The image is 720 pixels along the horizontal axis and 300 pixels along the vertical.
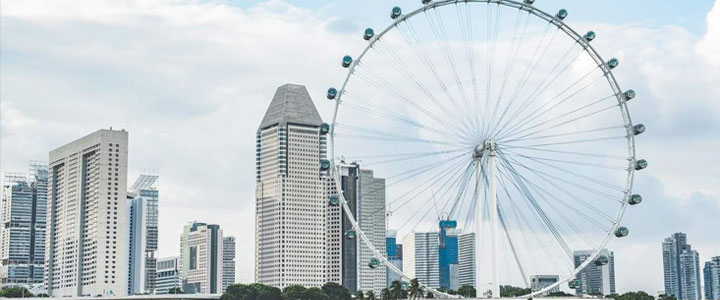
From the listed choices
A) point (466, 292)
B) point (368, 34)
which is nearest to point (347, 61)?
point (368, 34)

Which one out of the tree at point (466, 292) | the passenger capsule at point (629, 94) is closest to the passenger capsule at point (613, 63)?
the passenger capsule at point (629, 94)

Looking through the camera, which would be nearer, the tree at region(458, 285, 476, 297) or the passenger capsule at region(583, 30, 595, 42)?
the passenger capsule at region(583, 30, 595, 42)

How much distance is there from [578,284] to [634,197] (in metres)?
8.39

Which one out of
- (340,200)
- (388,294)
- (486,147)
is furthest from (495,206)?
(388,294)

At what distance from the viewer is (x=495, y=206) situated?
9006 centimetres

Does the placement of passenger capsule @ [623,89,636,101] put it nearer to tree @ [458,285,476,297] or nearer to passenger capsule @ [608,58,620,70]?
passenger capsule @ [608,58,620,70]

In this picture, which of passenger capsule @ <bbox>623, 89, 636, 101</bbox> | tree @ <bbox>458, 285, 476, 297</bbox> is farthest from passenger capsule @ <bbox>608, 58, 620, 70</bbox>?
tree @ <bbox>458, 285, 476, 297</bbox>

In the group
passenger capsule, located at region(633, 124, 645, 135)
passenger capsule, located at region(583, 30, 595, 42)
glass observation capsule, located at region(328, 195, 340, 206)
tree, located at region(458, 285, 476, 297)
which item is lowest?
tree, located at region(458, 285, 476, 297)

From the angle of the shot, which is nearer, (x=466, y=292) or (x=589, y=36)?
(x=589, y=36)

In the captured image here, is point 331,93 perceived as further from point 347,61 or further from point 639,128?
point 639,128

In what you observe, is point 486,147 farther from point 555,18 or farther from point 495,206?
point 555,18

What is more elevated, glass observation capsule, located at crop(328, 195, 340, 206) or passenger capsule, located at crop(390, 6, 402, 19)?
passenger capsule, located at crop(390, 6, 402, 19)

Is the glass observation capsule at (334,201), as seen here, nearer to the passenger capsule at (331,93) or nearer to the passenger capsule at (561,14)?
the passenger capsule at (331,93)

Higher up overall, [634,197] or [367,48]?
[367,48]
